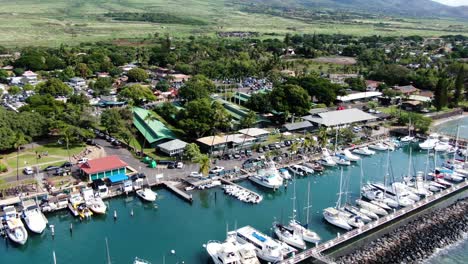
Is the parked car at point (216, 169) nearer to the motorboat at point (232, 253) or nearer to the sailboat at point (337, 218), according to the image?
the sailboat at point (337, 218)

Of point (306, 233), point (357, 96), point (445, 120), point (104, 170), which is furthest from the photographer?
point (357, 96)

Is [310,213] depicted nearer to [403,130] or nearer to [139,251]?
[139,251]

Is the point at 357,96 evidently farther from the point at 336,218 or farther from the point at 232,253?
the point at 232,253

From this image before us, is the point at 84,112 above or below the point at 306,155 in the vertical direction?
above

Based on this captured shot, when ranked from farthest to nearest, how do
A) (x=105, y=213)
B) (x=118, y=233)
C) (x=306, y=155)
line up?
(x=306, y=155)
(x=105, y=213)
(x=118, y=233)

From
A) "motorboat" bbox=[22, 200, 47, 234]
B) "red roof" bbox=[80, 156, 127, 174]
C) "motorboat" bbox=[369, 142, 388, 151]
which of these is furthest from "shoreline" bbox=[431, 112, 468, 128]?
"motorboat" bbox=[22, 200, 47, 234]

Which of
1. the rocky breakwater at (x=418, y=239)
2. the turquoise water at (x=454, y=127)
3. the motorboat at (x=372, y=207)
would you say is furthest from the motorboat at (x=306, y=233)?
the turquoise water at (x=454, y=127)

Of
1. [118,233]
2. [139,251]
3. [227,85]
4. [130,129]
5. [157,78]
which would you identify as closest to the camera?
[139,251]

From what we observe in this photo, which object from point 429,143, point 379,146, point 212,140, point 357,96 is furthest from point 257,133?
point 357,96

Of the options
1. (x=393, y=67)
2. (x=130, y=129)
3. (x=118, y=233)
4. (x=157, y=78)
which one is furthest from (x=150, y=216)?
(x=393, y=67)
